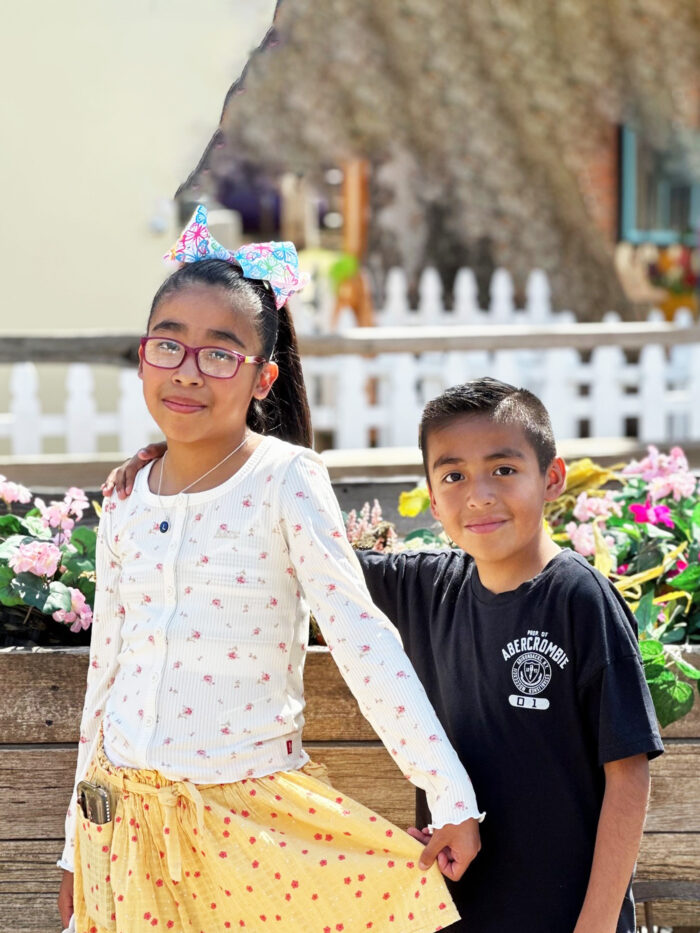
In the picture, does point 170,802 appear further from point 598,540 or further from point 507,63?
point 507,63

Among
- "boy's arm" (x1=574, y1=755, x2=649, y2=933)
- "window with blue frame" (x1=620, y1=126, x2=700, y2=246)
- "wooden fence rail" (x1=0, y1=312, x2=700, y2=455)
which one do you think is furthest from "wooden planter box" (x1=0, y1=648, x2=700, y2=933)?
"window with blue frame" (x1=620, y1=126, x2=700, y2=246)

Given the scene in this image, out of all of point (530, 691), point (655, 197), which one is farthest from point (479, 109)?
point (530, 691)

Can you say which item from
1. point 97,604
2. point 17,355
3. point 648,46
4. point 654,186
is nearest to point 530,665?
point 97,604

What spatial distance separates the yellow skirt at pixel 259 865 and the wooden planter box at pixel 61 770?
0.48 meters

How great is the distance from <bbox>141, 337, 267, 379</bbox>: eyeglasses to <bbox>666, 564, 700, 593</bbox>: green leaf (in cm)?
104

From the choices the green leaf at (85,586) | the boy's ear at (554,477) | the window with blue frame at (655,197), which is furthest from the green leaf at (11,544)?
the window with blue frame at (655,197)

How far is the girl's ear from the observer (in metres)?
1.77

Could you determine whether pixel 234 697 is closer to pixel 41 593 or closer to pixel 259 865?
pixel 259 865

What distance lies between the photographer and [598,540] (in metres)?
2.27

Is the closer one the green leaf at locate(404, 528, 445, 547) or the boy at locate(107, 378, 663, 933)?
the boy at locate(107, 378, 663, 933)

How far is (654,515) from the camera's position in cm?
250

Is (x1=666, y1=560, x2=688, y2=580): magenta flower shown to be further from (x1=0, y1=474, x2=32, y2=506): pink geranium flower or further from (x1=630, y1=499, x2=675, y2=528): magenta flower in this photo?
(x1=0, y1=474, x2=32, y2=506): pink geranium flower

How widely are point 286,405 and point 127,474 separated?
297 mm

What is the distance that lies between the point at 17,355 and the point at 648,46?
242 inches
